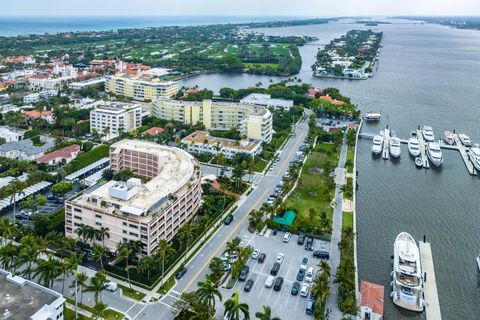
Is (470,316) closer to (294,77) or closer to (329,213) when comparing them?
(329,213)

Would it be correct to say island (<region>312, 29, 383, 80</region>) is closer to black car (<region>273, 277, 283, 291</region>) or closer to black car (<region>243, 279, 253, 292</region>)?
black car (<region>273, 277, 283, 291</region>)

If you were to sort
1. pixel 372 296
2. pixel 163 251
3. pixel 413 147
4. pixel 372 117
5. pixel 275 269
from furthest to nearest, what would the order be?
1. pixel 372 117
2. pixel 413 147
3. pixel 275 269
4. pixel 163 251
5. pixel 372 296

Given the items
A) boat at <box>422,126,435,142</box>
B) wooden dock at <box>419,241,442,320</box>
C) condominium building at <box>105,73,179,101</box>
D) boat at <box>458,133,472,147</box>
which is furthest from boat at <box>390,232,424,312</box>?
condominium building at <box>105,73,179,101</box>

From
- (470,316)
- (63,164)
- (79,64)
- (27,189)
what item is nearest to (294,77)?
(79,64)

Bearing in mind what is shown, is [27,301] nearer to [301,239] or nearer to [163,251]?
[163,251]

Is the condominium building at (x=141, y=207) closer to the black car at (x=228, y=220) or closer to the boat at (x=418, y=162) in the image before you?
the black car at (x=228, y=220)

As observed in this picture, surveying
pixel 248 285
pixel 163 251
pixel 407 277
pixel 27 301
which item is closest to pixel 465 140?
pixel 407 277
